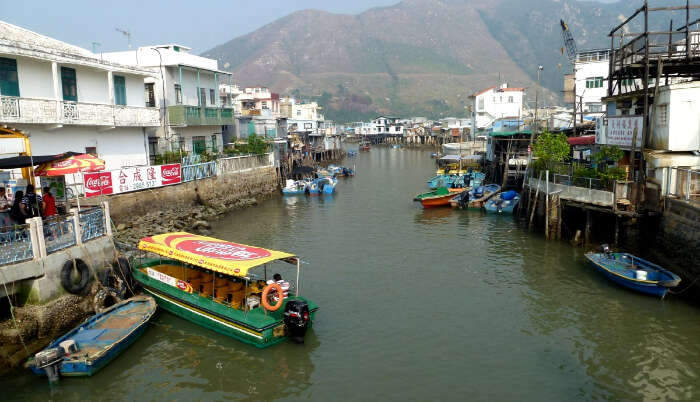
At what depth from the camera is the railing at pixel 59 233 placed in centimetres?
1405

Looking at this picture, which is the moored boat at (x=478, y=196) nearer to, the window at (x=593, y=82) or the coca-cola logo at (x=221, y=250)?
the window at (x=593, y=82)

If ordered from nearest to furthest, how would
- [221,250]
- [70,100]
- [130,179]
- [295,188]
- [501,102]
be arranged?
[221,250] → [70,100] → [130,179] → [295,188] → [501,102]

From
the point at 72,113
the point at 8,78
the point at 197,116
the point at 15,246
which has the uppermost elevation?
the point at 8,78

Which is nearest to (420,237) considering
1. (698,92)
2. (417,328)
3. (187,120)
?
(417,328)

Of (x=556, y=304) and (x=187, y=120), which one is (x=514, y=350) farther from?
(x=187, y=120)

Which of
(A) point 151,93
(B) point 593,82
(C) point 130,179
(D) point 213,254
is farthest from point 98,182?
(B) point 593,82

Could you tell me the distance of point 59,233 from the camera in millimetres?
14516

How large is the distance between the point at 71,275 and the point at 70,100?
591 inches

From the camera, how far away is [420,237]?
28.1 m

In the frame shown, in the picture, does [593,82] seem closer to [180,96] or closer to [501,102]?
[501,102]

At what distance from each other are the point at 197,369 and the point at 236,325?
5.18 feet

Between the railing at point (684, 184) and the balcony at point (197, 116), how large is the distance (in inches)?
1211

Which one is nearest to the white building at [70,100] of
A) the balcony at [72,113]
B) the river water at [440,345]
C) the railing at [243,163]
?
the balcony at [72,113]

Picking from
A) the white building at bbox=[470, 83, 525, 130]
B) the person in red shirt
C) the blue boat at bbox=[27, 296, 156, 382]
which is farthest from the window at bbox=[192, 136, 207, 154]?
the white building at bbox=[470, 83, 525, 130]
